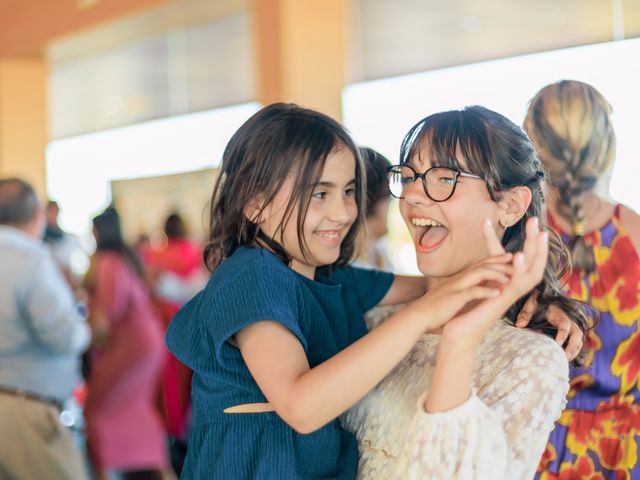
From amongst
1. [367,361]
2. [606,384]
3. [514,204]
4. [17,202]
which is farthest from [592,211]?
[17,202]

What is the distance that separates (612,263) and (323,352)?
987 mm

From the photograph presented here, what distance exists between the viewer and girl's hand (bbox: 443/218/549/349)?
1350 mm

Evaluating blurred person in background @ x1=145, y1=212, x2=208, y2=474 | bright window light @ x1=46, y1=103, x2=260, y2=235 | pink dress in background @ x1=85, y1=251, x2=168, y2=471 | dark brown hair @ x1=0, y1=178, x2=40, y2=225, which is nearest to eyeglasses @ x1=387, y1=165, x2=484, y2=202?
dark brown hair @ x1=0, y1=178, x2=40, y2=225

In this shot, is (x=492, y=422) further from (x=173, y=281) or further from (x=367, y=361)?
(x=173, y=281)

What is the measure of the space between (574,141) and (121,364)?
3.86m

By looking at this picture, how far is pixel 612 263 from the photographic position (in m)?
2.39

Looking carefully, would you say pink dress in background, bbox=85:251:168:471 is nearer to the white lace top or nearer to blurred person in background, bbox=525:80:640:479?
blurred person in background, bbox=525:80:640:479

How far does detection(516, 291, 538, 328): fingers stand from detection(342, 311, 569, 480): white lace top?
3 cm

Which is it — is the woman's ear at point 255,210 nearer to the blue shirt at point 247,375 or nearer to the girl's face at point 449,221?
the blue shirt at point 247,375

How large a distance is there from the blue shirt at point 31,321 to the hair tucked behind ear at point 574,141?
6.62 ft

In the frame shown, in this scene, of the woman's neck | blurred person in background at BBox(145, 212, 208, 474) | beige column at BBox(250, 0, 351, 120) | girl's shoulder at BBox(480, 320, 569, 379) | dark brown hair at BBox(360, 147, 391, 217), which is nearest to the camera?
girl's shoulder at BBox(480, 320, 569, 379)

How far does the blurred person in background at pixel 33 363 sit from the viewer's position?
3.53 meters

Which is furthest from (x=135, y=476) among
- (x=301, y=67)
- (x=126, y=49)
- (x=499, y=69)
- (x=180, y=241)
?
(x=126, y=49)

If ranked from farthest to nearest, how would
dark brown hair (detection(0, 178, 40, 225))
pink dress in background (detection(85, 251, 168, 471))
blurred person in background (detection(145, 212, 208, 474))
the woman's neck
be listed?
blurred person in background (detection(145, 212, 208, 474)) < pink dress in background (detection(85, 251, 168, 471)) < dark brown hair (detection(0, 178, 40, 225)) < the woman's neck
